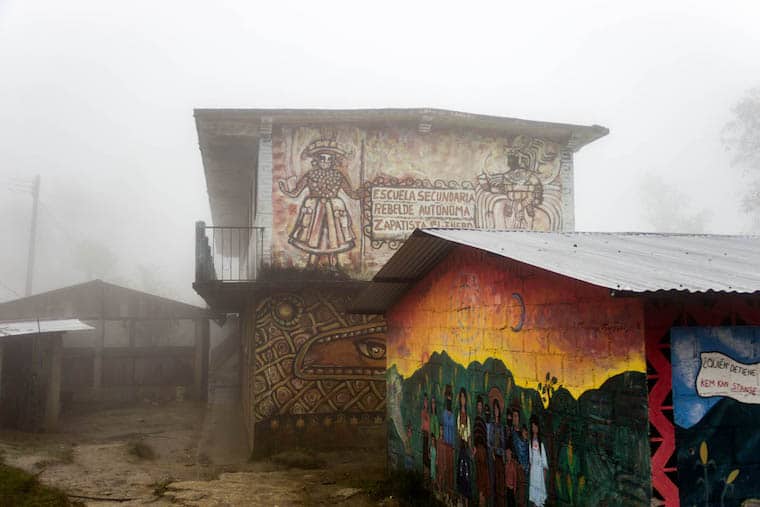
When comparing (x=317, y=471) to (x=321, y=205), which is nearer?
(x=317, y=471)

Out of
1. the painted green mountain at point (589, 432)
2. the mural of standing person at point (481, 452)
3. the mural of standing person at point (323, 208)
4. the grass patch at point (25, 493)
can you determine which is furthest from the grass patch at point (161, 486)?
the painted green mountain at point (589, 432)

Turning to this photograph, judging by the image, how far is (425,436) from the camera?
872 cm

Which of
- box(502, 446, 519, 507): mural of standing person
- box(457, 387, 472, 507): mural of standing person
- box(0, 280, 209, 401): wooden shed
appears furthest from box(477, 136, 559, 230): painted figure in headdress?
box(0, 280, 209, 401): wooden shed

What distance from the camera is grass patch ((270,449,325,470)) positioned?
11.5 meters

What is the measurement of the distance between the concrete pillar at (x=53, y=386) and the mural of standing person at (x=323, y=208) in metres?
6.36

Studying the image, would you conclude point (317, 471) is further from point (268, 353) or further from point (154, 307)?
point (154, 307)

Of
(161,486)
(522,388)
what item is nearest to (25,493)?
(161,486)

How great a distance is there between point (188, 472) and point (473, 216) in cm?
695

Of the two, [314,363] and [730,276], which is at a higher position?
[730,276]

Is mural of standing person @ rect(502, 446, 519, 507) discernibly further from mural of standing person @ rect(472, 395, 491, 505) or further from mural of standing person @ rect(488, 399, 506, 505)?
mural of standing person @ rect(472, 395, 491, 505)

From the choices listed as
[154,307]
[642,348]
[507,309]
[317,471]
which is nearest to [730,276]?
[642,348]

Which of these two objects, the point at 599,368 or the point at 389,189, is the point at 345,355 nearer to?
the point at 389,189

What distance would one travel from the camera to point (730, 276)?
4.88 metres

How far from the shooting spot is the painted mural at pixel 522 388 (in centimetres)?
477
